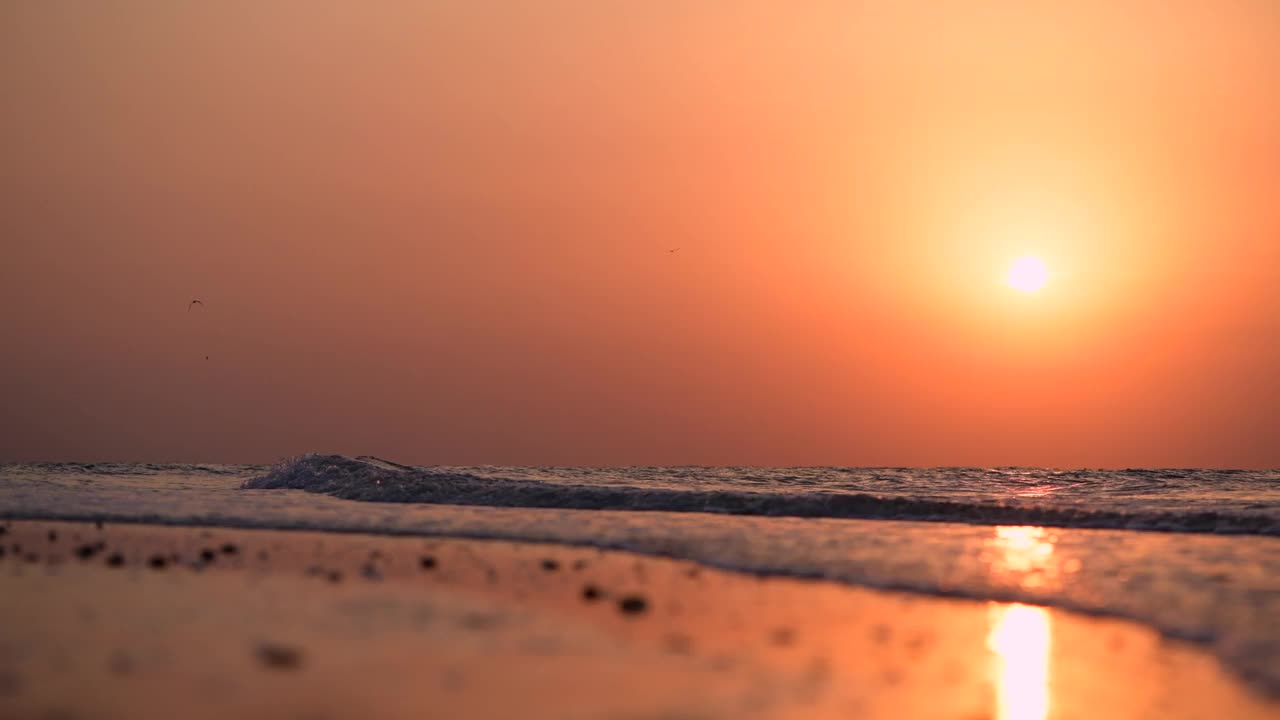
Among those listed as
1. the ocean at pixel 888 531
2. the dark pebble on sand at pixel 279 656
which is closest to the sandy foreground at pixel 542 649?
the dark pebble on sand at pixel 279 656

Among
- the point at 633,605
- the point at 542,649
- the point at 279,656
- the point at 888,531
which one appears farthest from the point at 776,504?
the point at 279,656

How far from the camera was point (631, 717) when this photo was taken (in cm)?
686

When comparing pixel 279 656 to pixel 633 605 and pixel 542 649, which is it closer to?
pixel 542 649

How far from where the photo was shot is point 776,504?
93.7 feet

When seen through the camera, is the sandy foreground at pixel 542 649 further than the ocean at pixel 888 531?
No

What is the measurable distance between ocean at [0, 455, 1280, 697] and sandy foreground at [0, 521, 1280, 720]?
1.27 metres

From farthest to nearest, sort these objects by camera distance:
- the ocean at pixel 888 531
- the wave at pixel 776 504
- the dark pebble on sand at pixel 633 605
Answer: the wave at pixel 776 504 < the ocean at pixel 888 531 < the dark pebble on sand at pixel 633 605

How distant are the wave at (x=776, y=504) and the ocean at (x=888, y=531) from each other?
2.8 inches

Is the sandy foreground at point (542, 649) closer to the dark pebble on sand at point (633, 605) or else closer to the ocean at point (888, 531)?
the dark pebble on sand at point (633, 605)

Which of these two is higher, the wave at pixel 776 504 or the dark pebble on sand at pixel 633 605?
the wave at pixel 776 504

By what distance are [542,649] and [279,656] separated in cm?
210

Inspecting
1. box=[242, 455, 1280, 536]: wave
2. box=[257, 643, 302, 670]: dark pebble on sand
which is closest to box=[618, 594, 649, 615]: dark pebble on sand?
box=[257, 643, 302, 670]: dark pebble on sand

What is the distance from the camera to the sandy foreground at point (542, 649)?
7.19m

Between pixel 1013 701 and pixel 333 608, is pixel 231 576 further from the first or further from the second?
pixel 1013 701
